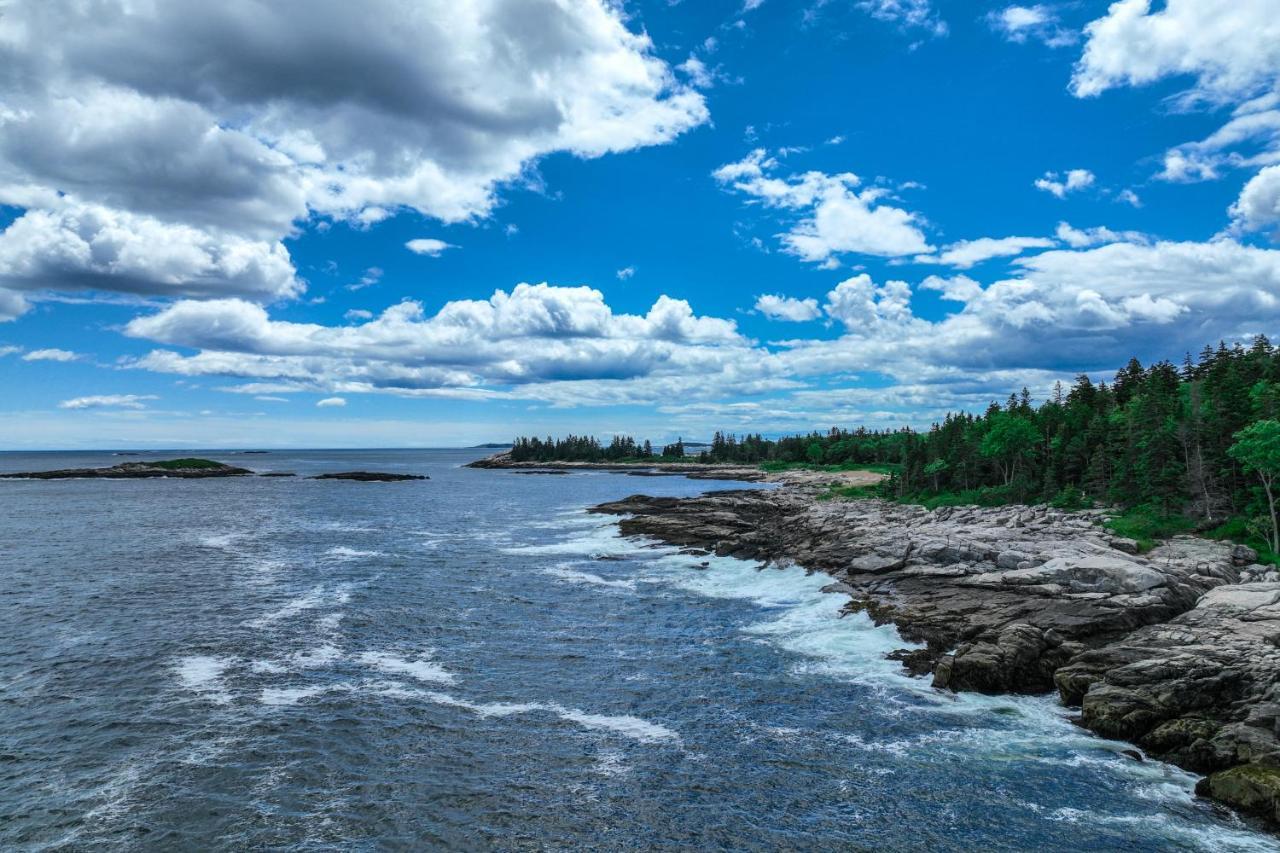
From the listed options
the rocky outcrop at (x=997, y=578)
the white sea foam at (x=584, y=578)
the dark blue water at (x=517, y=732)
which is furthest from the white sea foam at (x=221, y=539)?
the rocky outcrop at (x=997, y=578)

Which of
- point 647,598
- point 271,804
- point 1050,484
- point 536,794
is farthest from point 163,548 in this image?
point 1050,484

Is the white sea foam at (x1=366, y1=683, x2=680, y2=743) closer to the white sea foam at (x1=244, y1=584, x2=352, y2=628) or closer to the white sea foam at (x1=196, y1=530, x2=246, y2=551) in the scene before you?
the white sea foam at (x1=244, y1=584, x2=352, y2=628)

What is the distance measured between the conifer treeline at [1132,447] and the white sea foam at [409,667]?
2238 inches

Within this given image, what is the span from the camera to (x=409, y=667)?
3172 centimetres

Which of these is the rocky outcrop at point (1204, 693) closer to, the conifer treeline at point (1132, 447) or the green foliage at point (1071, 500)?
the conifer treeline at point (1132, 447)

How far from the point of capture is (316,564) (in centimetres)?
5894

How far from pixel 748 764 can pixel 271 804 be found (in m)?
14.3

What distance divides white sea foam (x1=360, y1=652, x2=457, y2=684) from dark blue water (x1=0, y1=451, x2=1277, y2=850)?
0.22 m

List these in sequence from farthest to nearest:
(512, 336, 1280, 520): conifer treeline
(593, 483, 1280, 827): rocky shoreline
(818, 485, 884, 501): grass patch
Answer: (818, 485, 884, 501): grass patch
(512, 336, 1280, 520): conifer treeline
(593, 483, 1280, 827): rocky shoreline

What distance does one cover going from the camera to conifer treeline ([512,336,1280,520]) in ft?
193

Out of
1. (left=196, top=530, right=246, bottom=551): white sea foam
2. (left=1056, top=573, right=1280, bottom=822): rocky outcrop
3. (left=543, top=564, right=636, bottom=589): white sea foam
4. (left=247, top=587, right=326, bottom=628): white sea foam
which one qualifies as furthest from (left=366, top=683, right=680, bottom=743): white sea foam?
(left=196, top=530, right=246, bottom=551): white sea foam

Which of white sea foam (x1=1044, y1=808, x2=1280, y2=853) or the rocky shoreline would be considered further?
the rocky shoreline

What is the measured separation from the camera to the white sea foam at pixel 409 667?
3033 cm

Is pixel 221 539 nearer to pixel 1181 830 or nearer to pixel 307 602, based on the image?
pixel 307 602
